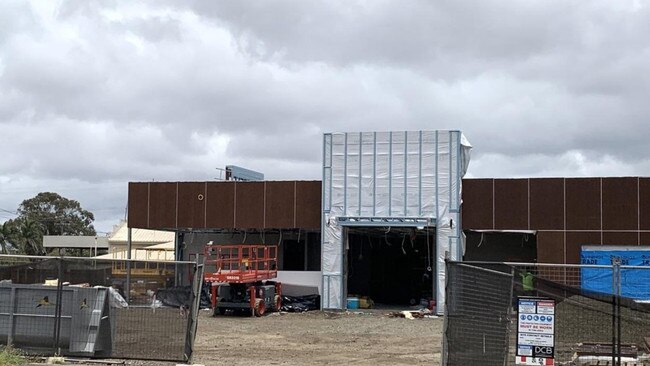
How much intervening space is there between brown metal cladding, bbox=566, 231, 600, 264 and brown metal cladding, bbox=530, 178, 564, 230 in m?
0.54

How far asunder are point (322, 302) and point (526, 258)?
12.5 m

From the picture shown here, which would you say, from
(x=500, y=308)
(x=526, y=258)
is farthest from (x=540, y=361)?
(x=526, y=258)

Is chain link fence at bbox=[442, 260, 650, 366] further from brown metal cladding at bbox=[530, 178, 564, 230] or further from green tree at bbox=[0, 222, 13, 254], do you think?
green tree at bbox=[0, 222, 13, 254]

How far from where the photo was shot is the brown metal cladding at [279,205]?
116 feet

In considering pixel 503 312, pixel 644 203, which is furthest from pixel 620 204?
pixel 503 312

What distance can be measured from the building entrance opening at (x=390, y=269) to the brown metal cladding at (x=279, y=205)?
23.4 feet

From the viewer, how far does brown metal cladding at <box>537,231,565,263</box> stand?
31641mm

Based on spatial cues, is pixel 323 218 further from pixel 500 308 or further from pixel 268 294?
pixel 500 308

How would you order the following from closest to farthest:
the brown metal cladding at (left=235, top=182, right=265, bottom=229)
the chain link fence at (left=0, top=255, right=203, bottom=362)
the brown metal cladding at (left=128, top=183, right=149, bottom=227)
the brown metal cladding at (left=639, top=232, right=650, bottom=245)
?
the chain link fence at (left=0, top=255, right=203, bottom=362) < the brown metal cladding at (left=639, top=232, right=650, bottom=245) < the brown metal cladding at (left=235, top=182, right=265, bottom=229) < the brown metal cladding at (left=128, top=183, right=149, bottom=227)

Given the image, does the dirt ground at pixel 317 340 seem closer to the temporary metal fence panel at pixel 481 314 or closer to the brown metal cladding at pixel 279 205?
the brown metal cladding at pixel 279 205

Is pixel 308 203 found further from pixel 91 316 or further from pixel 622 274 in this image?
pixel 91 316

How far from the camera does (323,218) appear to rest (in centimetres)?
3431

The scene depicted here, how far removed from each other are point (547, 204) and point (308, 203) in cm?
1003

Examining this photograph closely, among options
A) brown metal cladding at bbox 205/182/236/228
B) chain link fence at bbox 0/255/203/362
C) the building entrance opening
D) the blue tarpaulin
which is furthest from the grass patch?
the building entrance opening
